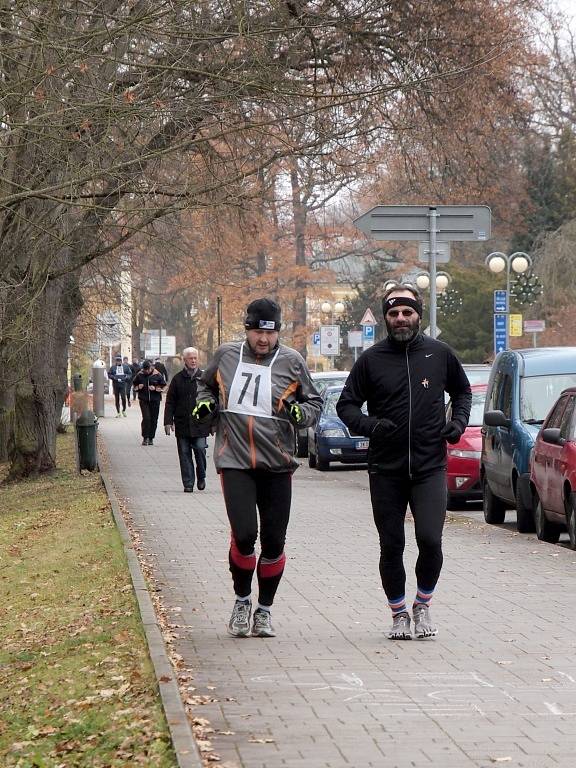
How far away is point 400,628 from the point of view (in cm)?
898

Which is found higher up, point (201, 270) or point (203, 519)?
point (201, 270)

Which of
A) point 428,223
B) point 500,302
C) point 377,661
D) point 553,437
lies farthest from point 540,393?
point 500,302

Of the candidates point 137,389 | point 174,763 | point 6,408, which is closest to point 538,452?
point 174,763

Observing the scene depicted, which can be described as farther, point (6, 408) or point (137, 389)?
point (137, 389)

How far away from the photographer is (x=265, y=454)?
28.9 ft

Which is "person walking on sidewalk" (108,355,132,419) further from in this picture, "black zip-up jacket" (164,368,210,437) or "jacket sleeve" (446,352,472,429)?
"jacket sleeve" (446,352,472,429)


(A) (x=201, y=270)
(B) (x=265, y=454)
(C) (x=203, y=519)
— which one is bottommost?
(C) (x=203, y=519)

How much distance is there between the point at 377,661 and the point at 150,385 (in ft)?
89.9

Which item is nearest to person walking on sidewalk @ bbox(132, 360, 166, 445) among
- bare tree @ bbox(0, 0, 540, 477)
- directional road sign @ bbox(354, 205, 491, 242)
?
bare tree @ bbox(0, 0, 540, 477)

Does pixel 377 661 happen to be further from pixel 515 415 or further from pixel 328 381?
pixel 328 381

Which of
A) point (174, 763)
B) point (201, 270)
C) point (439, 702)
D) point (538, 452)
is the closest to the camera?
point (174, 763)

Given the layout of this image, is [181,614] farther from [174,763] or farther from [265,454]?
[174,763]

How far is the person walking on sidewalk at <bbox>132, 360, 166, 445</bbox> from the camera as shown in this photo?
35.3 metres

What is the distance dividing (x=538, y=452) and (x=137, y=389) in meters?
20.4
